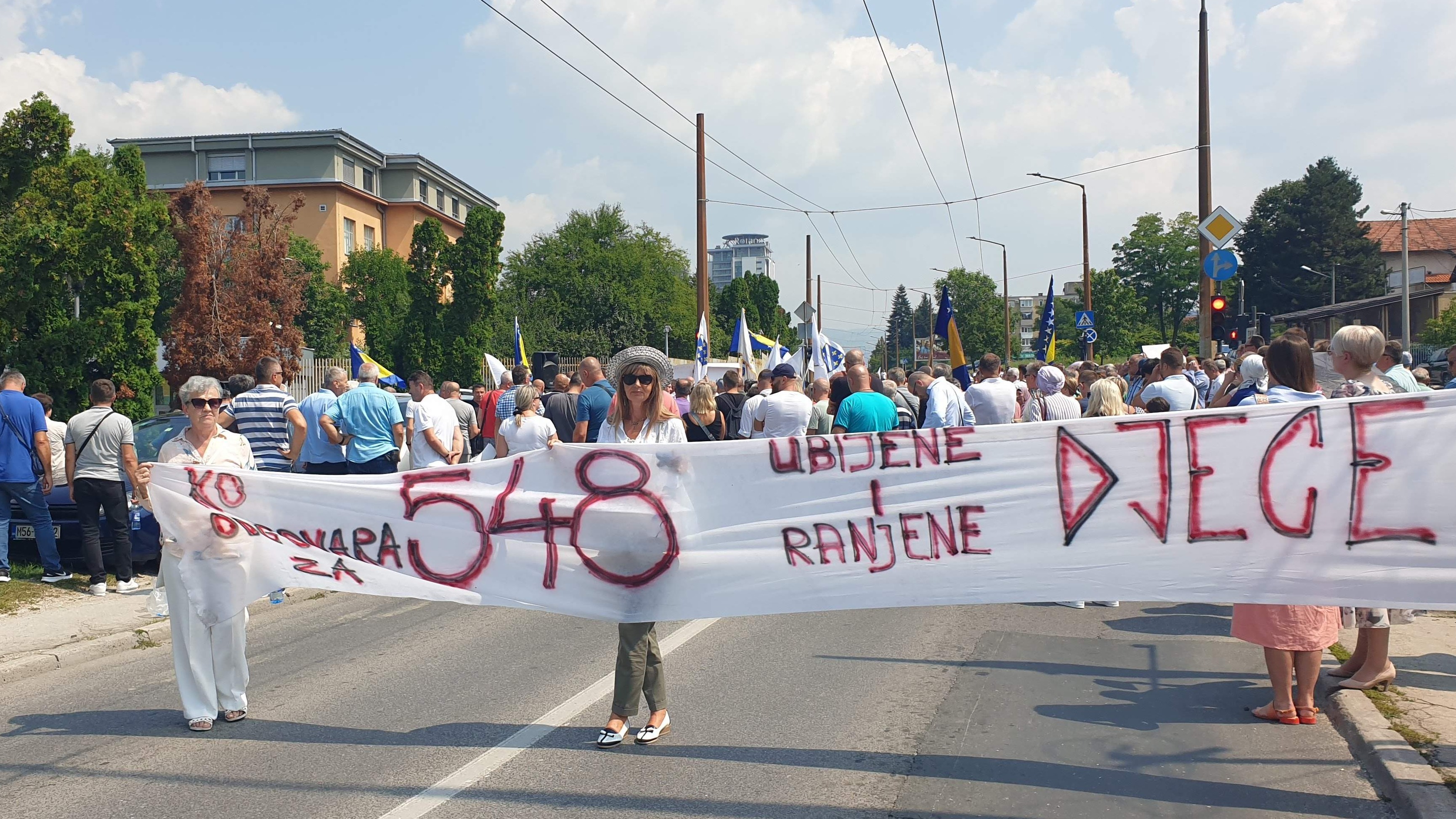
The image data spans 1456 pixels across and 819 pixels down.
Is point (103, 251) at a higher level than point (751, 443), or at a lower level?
higher

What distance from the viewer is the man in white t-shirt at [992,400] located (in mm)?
11469

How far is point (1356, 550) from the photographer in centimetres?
493

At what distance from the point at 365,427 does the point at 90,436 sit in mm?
2105

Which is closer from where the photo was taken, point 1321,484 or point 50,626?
point 1321,484

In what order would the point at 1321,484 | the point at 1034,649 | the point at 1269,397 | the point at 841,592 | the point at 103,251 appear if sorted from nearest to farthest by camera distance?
the point at 1321,484 < the point at 841,592 < the point at 1269,397 < the point at 1034,649 < the point at 103,251

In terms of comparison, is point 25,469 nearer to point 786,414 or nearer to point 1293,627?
point 786,414

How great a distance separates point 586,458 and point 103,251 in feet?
34.2

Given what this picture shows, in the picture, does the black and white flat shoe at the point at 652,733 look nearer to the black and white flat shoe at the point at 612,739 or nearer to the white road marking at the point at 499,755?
the black and white flat shoe at the point at 612,739

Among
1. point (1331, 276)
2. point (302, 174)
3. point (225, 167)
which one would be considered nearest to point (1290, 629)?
point (302, 174)

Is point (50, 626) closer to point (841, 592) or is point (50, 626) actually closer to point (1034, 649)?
point (841, 592)

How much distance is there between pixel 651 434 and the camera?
5.69 metres

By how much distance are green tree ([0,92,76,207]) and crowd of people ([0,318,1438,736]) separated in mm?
3417

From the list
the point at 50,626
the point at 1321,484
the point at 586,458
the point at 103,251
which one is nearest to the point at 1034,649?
the point at 1321,484

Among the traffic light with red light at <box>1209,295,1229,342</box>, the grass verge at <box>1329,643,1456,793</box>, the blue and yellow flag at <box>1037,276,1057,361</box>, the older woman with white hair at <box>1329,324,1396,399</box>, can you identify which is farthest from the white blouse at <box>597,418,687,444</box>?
the blue and yellow flag at <box>1037,276,1057,361</box>
